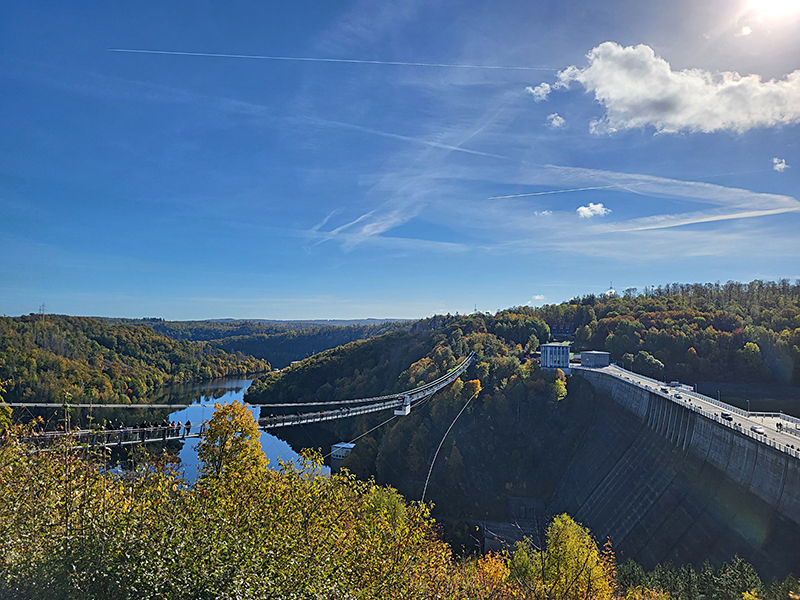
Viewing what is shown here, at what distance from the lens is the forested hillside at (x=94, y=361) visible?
5491 centimetres

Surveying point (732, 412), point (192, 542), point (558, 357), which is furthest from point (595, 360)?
point (192, 542)

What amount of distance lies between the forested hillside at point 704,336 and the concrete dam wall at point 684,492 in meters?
24.2

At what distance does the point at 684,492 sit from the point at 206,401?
78.4 m

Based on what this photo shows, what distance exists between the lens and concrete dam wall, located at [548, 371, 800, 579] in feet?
67.5

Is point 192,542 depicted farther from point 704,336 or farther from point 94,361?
point 94,361

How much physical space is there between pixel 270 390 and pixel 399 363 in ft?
86.8

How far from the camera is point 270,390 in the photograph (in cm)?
8381

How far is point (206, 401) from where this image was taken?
278ft

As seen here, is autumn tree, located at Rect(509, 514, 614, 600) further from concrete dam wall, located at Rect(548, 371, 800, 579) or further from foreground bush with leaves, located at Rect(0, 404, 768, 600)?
foreground bush with leaves, located at Rect(0, 404, 768, 600)

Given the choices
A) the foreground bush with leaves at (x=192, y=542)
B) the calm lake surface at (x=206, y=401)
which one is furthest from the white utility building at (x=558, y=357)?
the foreground bush with leaves at (x=192, y=542)

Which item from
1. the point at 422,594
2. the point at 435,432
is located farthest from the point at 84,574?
the point at 435,432

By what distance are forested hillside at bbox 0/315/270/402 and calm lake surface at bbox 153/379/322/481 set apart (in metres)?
4.50

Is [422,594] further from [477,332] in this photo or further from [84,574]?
[477,332]

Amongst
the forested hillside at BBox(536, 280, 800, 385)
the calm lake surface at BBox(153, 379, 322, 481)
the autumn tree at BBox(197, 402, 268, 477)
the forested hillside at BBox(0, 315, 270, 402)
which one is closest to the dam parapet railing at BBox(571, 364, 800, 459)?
the forested hillside at BBox(536, 280, 800, 385)
